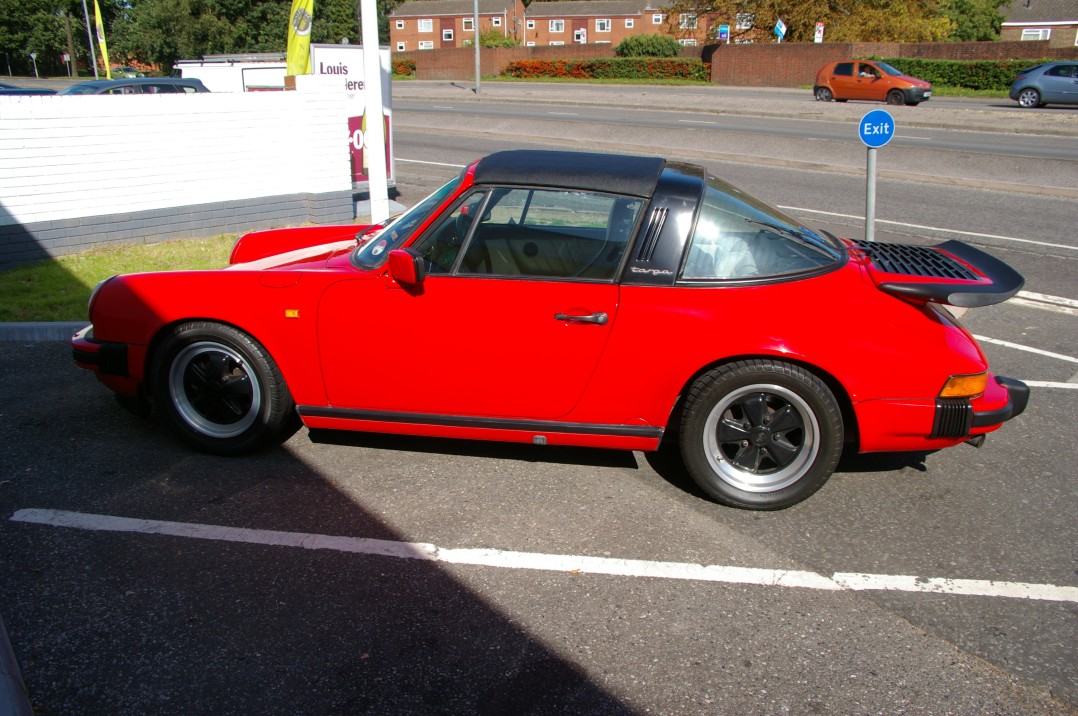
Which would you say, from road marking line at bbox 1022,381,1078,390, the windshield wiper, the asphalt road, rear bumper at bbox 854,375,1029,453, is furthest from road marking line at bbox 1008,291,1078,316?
the windshield wiper

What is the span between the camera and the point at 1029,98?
30.1 metres

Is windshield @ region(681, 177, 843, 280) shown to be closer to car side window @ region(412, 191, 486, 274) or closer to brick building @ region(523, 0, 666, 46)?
car side window @ region(412, 191, 486, 274)

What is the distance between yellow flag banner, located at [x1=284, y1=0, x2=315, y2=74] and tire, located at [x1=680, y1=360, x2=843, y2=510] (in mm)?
11315

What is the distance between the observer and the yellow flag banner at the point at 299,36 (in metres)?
13.2

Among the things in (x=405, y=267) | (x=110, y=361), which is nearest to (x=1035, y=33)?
(x=405, y=267)

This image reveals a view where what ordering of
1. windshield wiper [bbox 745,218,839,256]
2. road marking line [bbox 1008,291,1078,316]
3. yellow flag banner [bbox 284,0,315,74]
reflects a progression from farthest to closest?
1. yellow flag banner [bbox 284,0,315,74]
2. road marking line [bbox 1008,291,1078,316]
3. windshield wiper [bbox 745,218,839,256]

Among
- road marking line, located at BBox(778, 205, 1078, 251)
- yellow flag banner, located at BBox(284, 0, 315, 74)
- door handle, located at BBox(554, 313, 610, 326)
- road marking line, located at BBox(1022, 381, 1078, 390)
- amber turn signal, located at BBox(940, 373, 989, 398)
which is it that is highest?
yellow flag banner, located at BBox(284, 0, 315, 74)

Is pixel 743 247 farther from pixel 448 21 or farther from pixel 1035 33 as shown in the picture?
pixel 448 21

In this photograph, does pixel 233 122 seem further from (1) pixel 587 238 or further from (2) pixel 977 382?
(2) pixel 977 382

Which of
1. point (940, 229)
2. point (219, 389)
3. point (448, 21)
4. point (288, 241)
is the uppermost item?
point (448, 21)

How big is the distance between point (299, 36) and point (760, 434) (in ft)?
38.1

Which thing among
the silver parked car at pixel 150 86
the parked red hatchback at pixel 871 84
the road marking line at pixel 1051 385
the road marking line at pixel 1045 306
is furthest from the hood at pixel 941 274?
the parked red hatchback at pixel 871 84

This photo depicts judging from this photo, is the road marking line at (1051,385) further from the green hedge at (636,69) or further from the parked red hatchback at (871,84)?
the green hedge at (636,69)

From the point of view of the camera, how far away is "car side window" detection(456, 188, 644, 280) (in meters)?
4.15
